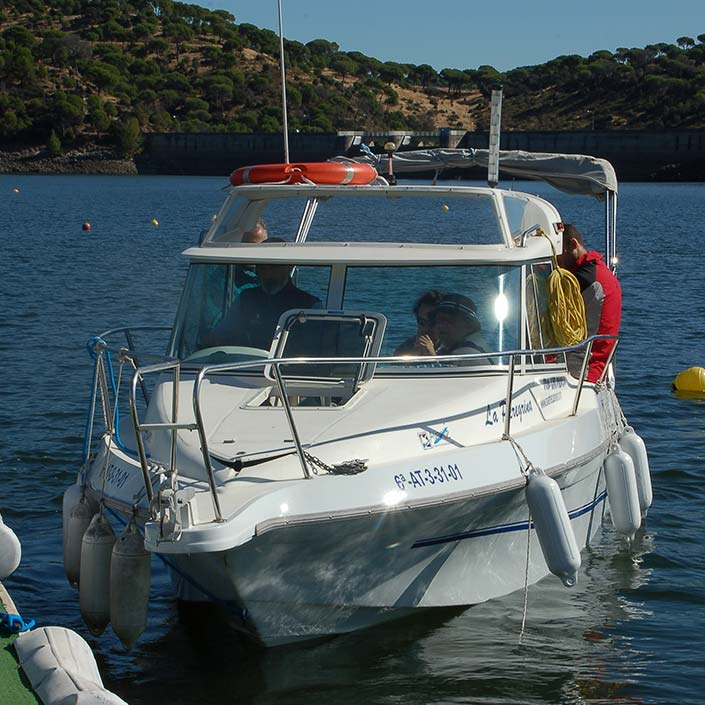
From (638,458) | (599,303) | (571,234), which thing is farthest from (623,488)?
(571,234)

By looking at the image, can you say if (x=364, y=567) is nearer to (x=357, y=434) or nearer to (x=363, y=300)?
(x=357, y=434)

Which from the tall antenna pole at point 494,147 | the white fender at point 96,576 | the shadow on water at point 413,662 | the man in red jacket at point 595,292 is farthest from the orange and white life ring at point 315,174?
the white fender at point 96,576

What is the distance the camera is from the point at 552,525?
7.28 m

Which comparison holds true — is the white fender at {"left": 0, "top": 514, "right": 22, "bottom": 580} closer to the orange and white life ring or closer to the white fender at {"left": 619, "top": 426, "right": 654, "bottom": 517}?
the orange and white life ring

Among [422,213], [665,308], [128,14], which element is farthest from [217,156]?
[422,213]

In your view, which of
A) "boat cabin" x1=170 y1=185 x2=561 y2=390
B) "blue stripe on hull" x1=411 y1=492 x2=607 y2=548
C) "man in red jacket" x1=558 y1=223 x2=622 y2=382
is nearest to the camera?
"blue stripe on hull" x1=411 y1=492 x2=607 y2=548

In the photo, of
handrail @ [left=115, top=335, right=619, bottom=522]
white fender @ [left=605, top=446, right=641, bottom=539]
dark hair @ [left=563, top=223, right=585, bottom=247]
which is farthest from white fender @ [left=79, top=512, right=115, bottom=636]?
dark hair @ [left=563, top=223, right=585, bottom=247]

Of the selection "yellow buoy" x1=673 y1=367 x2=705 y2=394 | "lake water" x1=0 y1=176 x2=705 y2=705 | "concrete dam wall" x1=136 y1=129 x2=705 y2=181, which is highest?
"lake water" x1=0 y1=176 x2=705 y2=705

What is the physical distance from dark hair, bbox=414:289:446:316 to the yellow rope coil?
0.93 m

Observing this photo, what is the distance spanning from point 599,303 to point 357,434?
3.39 meters

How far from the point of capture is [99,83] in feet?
459

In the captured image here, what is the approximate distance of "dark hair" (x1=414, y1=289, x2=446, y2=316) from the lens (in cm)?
828

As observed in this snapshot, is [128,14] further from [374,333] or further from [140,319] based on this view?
[374,333]

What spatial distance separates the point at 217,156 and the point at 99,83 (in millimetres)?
32934
